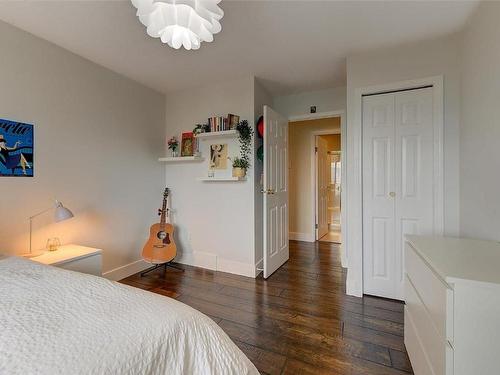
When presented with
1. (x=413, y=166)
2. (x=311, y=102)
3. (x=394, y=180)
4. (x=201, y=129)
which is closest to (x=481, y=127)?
(x=413, y=166)

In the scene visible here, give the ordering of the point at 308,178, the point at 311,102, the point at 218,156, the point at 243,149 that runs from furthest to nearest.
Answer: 1. the point at 308,178
2. the point at 311,102
3. the point at 218,156
4. the point at 243,149

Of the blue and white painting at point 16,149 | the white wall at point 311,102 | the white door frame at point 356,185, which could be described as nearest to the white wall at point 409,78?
the white door frame at point 356,185

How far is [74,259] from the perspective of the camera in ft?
6.19

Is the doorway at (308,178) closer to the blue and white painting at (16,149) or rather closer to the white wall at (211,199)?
the white wall at (211,199)

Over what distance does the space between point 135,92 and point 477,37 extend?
3.25m

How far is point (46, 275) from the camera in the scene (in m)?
1.13

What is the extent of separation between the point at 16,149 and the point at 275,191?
244 cm

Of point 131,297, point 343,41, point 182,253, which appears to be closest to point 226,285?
point 182,253

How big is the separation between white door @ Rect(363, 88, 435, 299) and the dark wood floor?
1.10 ft

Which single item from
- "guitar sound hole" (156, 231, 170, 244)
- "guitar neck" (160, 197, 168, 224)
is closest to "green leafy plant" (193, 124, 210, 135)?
"guitar neck" (160, 197, 168, 224)

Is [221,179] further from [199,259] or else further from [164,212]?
[199,259]

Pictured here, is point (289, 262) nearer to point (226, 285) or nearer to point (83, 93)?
point (226, 285)

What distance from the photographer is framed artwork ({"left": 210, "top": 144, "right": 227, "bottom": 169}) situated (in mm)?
3027

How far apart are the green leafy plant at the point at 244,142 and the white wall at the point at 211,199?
0.31ft
